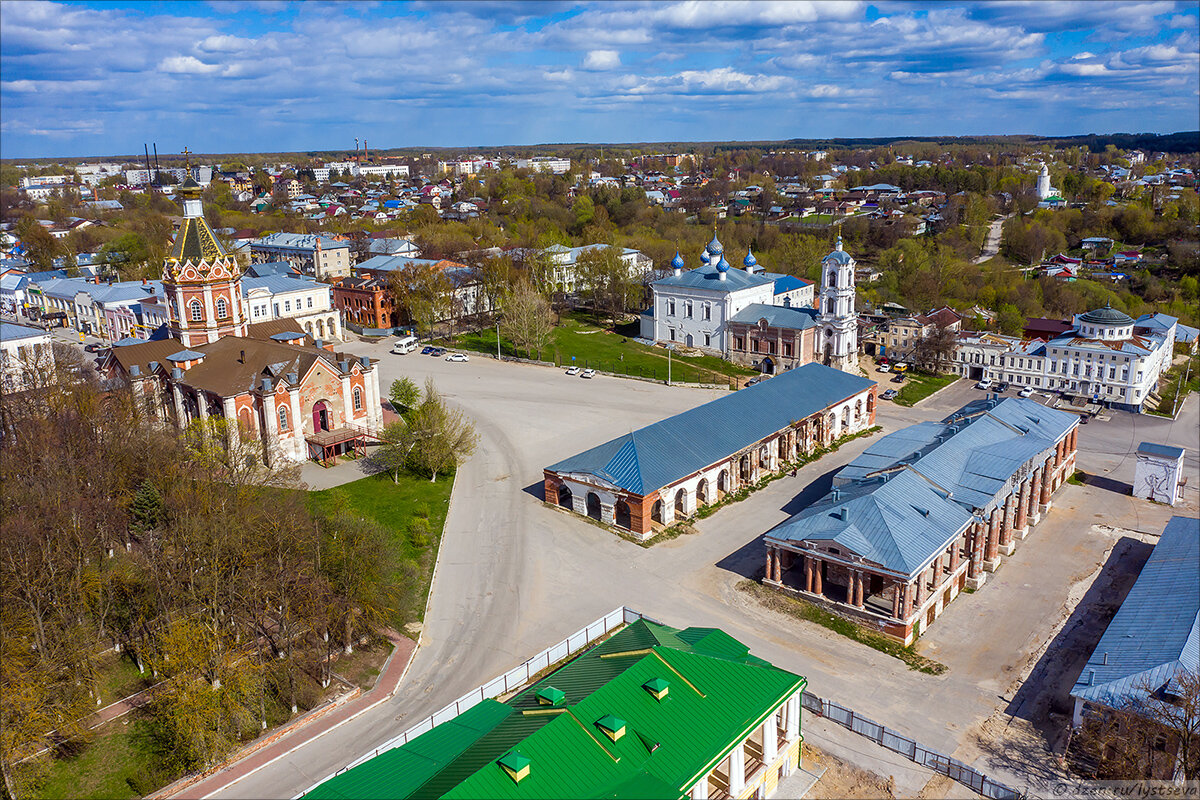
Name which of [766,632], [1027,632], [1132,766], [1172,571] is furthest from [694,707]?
[1172,571]

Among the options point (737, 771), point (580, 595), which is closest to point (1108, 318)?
point (580, 595)

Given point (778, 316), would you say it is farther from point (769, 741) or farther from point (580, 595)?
point (769, 741)

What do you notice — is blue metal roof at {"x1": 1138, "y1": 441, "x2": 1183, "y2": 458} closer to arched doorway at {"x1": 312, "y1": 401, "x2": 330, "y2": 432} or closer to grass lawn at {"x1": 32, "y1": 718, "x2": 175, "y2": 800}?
arched doorway at {"x1": 312, "y1": 401, "x2": 330, "y2": 432}

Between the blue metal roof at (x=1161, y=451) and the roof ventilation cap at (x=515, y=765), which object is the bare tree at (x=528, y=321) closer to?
the blue metal roof at (x=1161, y=451)

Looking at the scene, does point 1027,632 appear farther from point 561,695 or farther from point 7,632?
point 7,632

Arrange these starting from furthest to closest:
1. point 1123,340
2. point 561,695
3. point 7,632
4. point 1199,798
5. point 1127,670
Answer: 1. point 1123,340
2. point 1127,670
3. point 7,632
4. point 1199,798
5. point 561,695

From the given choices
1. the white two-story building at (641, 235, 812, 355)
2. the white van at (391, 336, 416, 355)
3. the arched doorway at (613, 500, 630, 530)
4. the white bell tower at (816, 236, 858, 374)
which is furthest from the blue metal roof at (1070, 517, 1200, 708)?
the white van at (391, 336, 416, 355)
